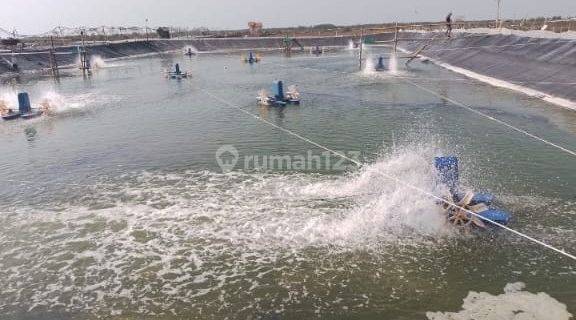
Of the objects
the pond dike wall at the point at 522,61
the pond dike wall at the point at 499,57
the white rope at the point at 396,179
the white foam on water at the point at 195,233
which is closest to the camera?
the white foam on water at the point at 195,233

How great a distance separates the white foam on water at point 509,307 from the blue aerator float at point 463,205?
3374 mm

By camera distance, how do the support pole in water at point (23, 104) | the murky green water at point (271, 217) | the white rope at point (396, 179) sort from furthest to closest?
the support pole in water at point (23, 104) < the white rope at point (396, 179) < the murky green water at point (271, 217)

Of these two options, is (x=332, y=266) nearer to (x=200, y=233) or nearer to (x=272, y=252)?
(x=272, y=252)

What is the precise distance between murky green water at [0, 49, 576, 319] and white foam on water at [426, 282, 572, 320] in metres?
0.30

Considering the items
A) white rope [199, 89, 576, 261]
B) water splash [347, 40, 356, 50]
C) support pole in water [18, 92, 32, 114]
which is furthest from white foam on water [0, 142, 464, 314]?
water splash [347, 40, 356, 50]

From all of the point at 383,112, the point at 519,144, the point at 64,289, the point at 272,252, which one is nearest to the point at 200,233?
the point at 272,252

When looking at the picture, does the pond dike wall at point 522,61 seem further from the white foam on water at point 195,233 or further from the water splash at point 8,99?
the water splash at point 8,99

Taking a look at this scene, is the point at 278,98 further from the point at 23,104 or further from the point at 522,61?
the point at 522,61

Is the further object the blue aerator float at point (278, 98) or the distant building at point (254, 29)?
the distant building at point (254, 29)

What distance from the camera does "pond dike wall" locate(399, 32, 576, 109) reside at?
40.4 meters

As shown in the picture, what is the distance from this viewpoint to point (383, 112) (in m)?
37.2

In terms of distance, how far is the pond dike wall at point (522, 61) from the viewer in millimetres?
40447

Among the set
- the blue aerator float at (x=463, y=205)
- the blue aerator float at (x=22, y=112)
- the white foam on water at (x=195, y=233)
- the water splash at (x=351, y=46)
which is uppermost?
the water splash at (x=351, y=46)

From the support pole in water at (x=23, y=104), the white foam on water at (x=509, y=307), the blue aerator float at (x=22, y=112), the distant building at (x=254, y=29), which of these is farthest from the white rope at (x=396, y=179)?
the distant building at (x=254, y=29)
